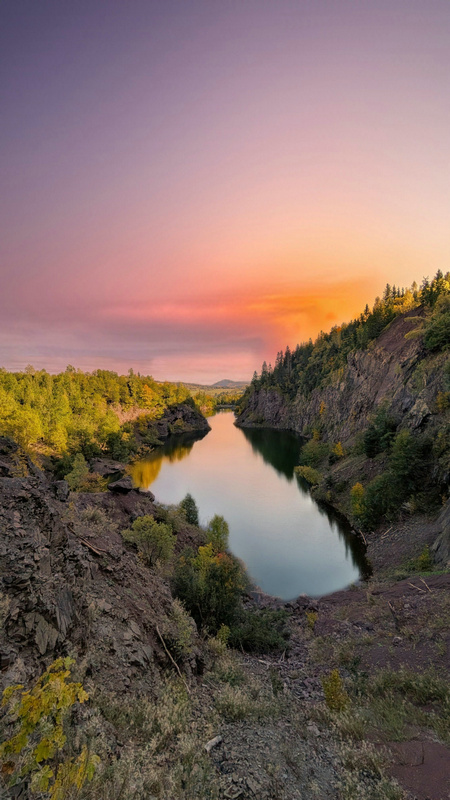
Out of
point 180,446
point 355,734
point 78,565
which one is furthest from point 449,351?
point 180,446

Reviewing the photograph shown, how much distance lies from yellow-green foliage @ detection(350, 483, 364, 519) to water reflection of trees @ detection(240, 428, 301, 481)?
57.4ft

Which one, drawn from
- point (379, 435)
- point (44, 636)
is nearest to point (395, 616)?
point (44, 636)

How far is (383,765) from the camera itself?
478cm

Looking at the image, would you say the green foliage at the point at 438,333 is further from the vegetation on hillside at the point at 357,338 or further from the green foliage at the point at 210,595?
the green foliage at the point at 210,595

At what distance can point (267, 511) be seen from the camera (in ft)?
111

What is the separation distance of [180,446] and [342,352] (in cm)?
4386

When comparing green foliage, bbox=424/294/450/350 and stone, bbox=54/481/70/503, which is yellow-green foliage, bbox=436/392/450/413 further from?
stone, bbox=54/481/70/503

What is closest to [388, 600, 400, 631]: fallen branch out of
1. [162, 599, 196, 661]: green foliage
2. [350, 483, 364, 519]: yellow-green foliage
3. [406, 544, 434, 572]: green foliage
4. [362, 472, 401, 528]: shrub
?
[406, 544, 434, 572]: green foliage

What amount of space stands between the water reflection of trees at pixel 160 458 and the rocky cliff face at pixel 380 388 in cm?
2874

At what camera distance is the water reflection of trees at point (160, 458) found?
47.8m

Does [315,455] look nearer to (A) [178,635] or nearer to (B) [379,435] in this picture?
(B) [379,435]

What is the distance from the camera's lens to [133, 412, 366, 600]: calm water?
21.8 meters

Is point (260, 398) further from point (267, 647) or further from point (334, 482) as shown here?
point (267, 647)

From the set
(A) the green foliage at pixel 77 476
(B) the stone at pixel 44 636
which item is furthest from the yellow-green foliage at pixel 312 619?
(A) the green foliage at pixel 77 476
